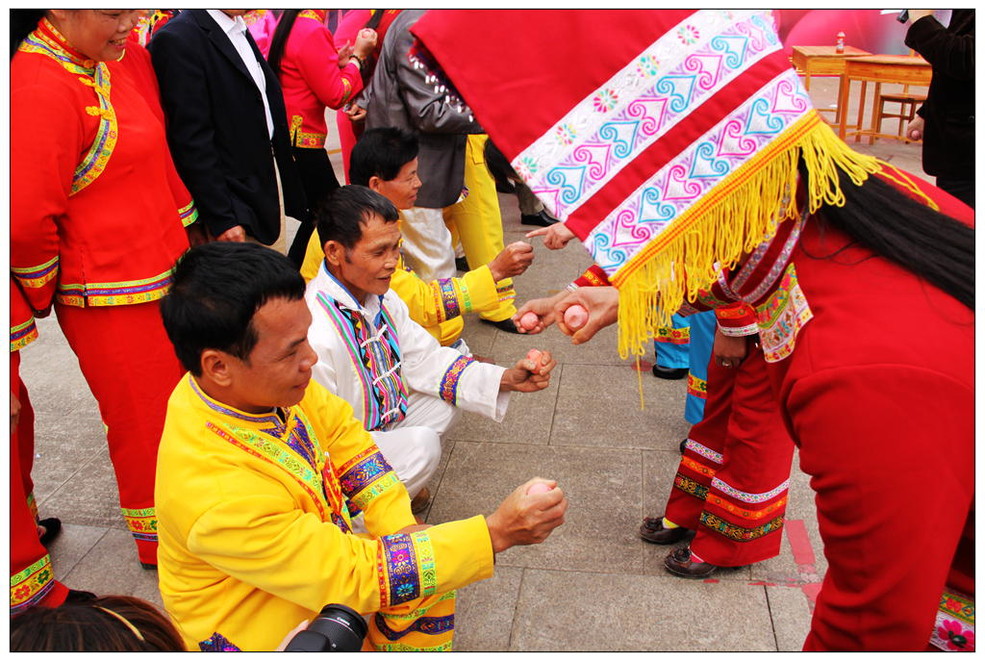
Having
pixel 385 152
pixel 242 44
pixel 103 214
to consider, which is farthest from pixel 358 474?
pixel 242 44

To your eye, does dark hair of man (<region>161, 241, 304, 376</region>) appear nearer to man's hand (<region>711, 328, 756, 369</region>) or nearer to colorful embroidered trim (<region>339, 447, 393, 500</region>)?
colorful embroidered trim (<region>339, 447, 393, 500</region>)

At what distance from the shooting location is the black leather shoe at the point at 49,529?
128 inches

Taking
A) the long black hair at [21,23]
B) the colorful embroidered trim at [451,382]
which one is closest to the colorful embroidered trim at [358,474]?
the colorful embroidered trim at [451,382]

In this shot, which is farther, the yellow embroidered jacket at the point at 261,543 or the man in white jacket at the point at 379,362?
the man in white jacket at the point at 379,362

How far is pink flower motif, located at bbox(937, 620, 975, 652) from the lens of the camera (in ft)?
5.58

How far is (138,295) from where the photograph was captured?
2.78m

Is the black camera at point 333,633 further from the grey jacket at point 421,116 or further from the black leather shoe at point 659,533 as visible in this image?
the grey jacket at point 421,116

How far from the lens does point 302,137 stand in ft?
15.0

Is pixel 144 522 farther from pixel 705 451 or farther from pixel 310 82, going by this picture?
pixel 310 82

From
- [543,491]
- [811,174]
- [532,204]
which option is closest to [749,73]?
[811,174]

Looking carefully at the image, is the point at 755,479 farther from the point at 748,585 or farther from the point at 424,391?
the point at 424,391

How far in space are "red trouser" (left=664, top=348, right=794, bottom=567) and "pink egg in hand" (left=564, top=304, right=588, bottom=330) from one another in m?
0.76

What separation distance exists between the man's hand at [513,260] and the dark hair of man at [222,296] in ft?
4.92

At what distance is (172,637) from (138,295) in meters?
1.52
